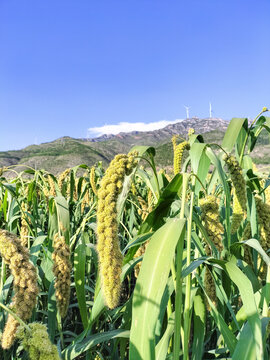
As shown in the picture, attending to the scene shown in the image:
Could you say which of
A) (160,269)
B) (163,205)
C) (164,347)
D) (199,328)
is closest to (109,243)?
(160,269)

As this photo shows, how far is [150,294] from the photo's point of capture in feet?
3.30

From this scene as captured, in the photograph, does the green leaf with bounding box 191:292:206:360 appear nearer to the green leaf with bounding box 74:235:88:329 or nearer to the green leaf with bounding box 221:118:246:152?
the green leaf with bounding box 74:235:88:329

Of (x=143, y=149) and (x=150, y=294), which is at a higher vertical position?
(x=143, y=149)

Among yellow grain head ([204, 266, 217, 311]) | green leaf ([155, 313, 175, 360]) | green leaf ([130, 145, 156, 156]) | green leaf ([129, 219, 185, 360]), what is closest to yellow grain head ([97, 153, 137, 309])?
A: green leaf ([129, 219, 185, 360])

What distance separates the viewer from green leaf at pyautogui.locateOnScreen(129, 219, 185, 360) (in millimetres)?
996

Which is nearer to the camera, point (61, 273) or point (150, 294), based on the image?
point (150, 294)

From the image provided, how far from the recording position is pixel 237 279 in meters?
1.28

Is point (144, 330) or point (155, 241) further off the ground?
point (155, 241)

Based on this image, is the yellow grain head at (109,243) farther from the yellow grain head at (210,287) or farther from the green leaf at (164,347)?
the yellow grain head at (210,287)

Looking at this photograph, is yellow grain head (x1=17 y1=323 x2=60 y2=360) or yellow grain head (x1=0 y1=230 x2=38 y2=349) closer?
yellow grain head (x1=17 y1=323 x2=60 y2=360)

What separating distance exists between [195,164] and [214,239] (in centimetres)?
34

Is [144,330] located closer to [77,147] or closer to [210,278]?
[210,278]

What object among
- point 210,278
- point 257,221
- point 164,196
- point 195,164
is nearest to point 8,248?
point 164,196

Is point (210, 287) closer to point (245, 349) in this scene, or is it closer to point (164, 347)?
point (164, 347)
